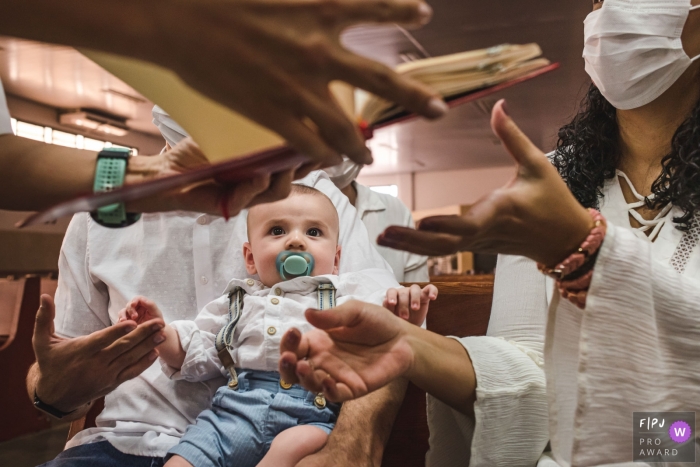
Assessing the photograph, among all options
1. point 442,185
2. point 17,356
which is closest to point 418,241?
point 17,356

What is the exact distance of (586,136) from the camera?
71.6 inches

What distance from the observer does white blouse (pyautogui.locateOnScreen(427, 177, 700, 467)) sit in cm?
108

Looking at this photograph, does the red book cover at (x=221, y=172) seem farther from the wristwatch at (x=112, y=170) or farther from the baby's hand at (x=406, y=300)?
the baby's hand at (x=406, y=300)

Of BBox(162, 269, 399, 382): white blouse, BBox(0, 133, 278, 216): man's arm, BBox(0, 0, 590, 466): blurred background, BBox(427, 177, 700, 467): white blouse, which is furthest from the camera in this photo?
BBox(0, 0, 590, 466): blurred background

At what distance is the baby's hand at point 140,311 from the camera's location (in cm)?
145

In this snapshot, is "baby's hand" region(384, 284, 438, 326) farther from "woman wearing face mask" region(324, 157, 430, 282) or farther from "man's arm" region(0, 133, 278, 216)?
"woman wearing face mask" region(324, 157, 430, 282)

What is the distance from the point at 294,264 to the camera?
5.71 feet

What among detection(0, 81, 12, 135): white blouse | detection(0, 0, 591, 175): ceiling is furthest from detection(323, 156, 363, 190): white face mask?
detection(0, 81, 12, 135): white blouse

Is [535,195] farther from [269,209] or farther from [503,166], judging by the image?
[503,166]

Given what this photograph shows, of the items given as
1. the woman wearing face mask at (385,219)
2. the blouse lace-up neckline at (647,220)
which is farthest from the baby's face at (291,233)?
the woman wearing face mask at (385,219)

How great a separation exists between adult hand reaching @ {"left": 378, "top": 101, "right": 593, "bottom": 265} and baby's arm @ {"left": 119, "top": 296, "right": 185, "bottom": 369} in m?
0.89

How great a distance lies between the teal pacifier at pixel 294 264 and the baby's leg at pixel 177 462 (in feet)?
1.91

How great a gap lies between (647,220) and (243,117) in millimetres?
1382

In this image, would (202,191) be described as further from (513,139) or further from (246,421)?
(246,421)
